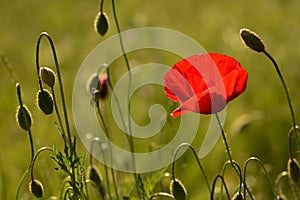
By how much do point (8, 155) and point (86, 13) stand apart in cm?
155

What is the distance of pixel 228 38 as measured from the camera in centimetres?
301

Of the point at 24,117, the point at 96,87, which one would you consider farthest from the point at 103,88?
the point at 24,117

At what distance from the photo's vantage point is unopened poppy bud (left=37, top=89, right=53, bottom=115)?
1135 millimetres

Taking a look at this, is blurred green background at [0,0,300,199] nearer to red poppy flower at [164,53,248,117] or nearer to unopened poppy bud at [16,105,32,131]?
unopened poppy bud at [16,105,32,131]

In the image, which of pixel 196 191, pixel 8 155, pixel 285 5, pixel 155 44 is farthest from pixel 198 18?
pixel 196 191

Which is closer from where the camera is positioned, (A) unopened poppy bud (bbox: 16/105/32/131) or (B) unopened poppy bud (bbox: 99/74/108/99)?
(A) unopened poppy bud (bbox: 16/105/32/131)

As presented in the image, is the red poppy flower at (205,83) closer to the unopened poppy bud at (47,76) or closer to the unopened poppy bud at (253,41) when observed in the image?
the unopened poppy bud at (253,41)

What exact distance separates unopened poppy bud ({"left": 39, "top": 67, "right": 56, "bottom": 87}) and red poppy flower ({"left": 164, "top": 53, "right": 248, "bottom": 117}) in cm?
17

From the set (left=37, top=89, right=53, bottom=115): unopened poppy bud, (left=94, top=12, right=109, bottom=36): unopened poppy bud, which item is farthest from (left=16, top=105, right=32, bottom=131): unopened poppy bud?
(left=94, top=12, right=109, bottom=36): unopened poppy bud

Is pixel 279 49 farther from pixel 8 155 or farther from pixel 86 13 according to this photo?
pixel 86 13

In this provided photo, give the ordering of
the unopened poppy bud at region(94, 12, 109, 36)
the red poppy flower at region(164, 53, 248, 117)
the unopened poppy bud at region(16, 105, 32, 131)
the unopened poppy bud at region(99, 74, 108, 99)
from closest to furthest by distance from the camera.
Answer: the red poppy flower at region(164, 53, 248, 117) < the unopened poppy bud at region(16, 105, 32, 131) < the unopened poppy bud at region(94, 12, 109, 36) < the unopened poppy bud at region(99, 74, 108, 99)

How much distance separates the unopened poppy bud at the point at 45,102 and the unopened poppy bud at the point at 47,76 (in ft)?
0.08

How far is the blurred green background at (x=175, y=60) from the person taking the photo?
2.13 m

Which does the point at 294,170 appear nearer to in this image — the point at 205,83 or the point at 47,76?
the point at 205,83
